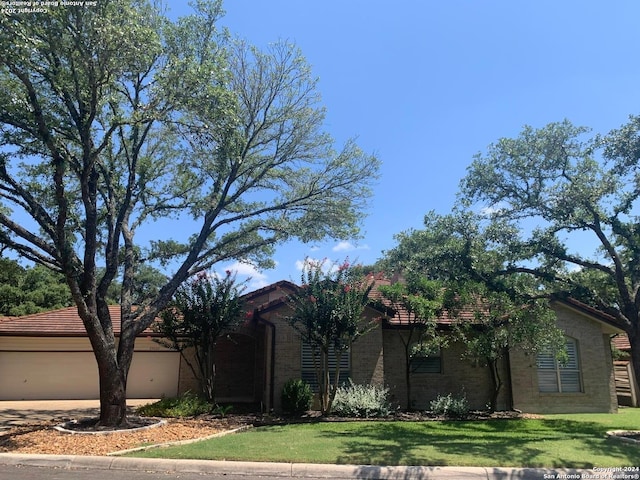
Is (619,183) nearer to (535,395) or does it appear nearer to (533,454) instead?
(533,454)

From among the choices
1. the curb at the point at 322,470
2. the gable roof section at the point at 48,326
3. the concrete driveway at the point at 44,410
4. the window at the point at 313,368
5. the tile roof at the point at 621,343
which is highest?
the gable roof section at the point at 48,326

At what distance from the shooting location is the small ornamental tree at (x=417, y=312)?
51.2ft

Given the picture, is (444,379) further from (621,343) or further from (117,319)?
(117,319)

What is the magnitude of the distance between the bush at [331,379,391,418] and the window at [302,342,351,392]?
119cm

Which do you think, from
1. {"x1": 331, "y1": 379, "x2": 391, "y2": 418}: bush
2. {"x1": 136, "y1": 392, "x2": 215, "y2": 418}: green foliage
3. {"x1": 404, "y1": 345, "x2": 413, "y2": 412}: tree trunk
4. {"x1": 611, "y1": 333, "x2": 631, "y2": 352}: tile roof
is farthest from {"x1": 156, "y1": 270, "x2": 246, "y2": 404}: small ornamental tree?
{"x1": 611, "y1": 333, "x2": 631, "y2": 352}: tile roof

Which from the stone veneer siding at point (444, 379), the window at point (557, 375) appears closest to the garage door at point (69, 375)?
A: the stone veneer siding at point (444, 379)

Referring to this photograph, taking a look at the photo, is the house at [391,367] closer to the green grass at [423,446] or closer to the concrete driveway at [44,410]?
the concrete driveway at [44,410]

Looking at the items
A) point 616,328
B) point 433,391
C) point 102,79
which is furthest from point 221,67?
point 616,328

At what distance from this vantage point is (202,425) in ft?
41.9

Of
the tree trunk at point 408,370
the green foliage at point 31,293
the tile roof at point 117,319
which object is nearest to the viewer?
the tree trunk at point 408,370

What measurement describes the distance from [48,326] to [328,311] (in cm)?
1406

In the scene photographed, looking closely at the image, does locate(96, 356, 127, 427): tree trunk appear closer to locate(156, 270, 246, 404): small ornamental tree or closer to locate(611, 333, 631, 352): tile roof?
locate(156, 270, 246, 404): small ornamental tree

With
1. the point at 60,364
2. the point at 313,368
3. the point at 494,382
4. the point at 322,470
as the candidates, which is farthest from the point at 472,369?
the point at 60,364

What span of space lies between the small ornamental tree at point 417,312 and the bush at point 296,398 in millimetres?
3682
